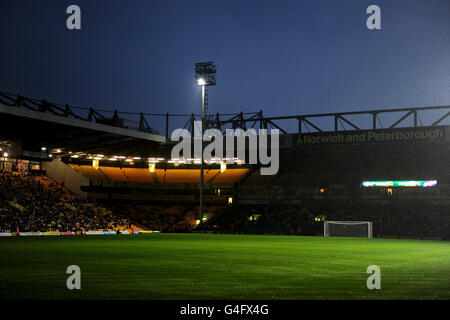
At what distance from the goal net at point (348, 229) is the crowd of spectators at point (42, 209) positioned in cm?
2371

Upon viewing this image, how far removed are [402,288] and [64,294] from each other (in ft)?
21.4

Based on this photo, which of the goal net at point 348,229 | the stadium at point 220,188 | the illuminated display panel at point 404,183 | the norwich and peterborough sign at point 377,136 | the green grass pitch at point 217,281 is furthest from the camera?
the illuminated display panel at point 404,183

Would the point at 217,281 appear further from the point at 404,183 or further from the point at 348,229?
the point at 404,183

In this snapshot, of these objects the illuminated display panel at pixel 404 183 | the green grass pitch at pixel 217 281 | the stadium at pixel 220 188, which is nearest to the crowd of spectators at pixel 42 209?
the stadium at pixel 220 188

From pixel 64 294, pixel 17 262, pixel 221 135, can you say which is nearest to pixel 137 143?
pixel 221 135

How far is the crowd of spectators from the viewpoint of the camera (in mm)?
46344

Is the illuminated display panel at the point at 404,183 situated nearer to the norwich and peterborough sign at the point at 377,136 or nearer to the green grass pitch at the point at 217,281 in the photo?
the norwich and peterborough sign at the point at 377,136

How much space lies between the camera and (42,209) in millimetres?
50812

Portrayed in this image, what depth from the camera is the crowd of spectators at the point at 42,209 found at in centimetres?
4634

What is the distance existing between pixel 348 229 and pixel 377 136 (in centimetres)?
998

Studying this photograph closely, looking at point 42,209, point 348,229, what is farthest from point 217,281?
point 42,209

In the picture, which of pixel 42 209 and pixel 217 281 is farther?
pixel 42 209
